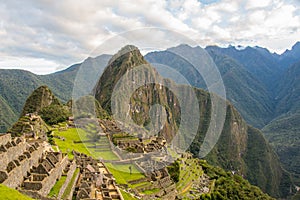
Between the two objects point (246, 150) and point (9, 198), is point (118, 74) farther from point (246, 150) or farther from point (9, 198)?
point (9, 198)

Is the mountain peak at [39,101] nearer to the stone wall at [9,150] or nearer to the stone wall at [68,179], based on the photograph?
the stone wall at [68,179]

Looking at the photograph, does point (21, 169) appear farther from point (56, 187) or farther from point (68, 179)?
point (68, 179)

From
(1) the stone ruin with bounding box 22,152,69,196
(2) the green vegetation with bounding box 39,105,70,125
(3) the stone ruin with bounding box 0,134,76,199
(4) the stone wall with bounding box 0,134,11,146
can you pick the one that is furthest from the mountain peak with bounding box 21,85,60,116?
(1) the stone ruin with bounding box 22,152,69,196

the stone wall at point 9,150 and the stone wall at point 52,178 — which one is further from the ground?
the stone wall at point 9,150

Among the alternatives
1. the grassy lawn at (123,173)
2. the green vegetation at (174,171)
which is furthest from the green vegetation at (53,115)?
the green vegetation at (174,171)

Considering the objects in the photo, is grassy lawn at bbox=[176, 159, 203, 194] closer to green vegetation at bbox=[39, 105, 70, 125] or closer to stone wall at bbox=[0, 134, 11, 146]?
stone wall at bbox=[0, 134, 11, 146]

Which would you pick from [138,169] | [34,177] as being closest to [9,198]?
[34,177]

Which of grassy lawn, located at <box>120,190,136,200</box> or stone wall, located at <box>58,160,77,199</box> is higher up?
stone wall, located at <box>58,160,77,199</box>
